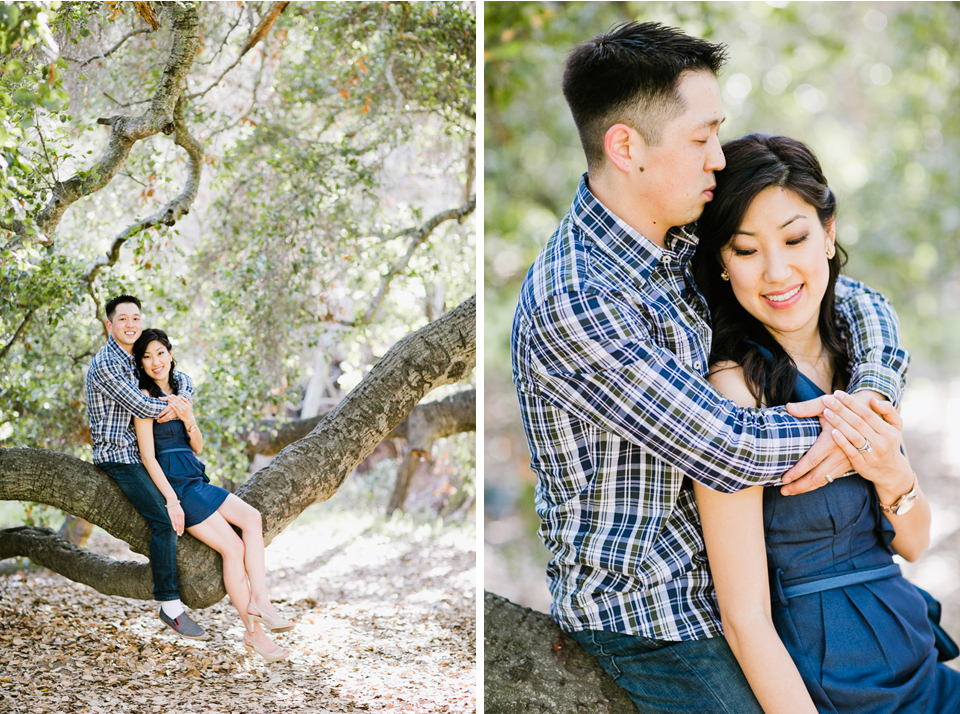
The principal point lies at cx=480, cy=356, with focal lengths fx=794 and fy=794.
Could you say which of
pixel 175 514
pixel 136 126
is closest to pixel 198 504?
pixel 175 514

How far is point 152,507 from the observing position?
2.94m

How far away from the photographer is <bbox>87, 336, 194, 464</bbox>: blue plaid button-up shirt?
2.94 m

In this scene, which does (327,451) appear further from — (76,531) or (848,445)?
(848,445)

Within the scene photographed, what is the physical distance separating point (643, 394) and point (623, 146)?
61cm

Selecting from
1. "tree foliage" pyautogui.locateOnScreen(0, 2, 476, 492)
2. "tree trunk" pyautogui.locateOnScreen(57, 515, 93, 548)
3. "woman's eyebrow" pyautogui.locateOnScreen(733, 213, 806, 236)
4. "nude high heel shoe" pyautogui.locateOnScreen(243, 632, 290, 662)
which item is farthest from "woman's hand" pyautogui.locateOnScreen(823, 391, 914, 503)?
"tree trunk" pyautogui.locateOnScreen(57, 515, 93, 548)

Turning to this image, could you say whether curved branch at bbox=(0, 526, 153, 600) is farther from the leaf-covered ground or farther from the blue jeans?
the blue jeans

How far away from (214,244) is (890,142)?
579cm

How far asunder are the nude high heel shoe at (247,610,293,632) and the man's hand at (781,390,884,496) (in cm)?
220

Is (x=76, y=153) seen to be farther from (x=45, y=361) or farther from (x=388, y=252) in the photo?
(x=388, y=252)

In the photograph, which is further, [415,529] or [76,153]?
[415,529]

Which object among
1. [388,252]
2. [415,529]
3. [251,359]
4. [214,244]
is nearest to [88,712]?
[251,359]

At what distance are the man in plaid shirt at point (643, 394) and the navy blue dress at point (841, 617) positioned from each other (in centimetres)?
11

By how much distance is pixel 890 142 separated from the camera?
6.73m

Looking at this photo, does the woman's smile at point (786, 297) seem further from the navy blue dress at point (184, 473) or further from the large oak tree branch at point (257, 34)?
the large oak tree branch at point (257, 34)
